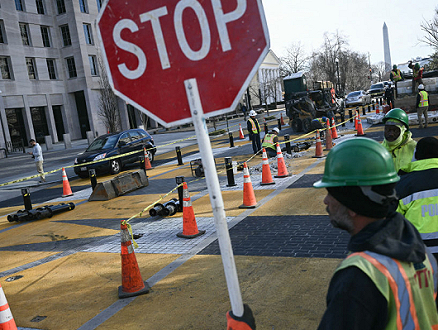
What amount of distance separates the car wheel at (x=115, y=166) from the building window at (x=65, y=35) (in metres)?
30.3

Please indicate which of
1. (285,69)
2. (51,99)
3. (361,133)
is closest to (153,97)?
(361,133)

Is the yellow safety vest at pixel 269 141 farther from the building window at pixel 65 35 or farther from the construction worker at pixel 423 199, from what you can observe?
the building window at pixel 65 35

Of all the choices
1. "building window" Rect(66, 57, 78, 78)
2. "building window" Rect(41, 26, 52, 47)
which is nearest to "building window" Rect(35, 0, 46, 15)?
"building window" Rect(41, 26, 52, 47)

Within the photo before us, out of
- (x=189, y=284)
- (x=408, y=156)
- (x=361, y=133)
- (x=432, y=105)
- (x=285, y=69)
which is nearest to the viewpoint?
(x=408, y=156)

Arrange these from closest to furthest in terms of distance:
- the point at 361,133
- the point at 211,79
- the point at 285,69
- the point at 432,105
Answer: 1. the point at 211,79
2. the point at 361,133
3. the point at 432,105
4. the point at 285,69

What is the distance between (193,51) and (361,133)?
62.3 ft

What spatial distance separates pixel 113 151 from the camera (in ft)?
60.3

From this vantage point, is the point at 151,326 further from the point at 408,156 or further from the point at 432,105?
the point at 432,105

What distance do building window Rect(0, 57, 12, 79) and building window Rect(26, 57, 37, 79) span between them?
2.10 meters

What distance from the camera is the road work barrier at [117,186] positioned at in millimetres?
12695

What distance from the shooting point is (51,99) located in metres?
42.2

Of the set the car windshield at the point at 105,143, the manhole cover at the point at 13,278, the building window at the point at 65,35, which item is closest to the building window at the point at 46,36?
the building window at the point at 65,35

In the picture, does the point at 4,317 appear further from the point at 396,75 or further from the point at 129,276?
the point at 396,75

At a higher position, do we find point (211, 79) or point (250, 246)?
point (211, 79)
